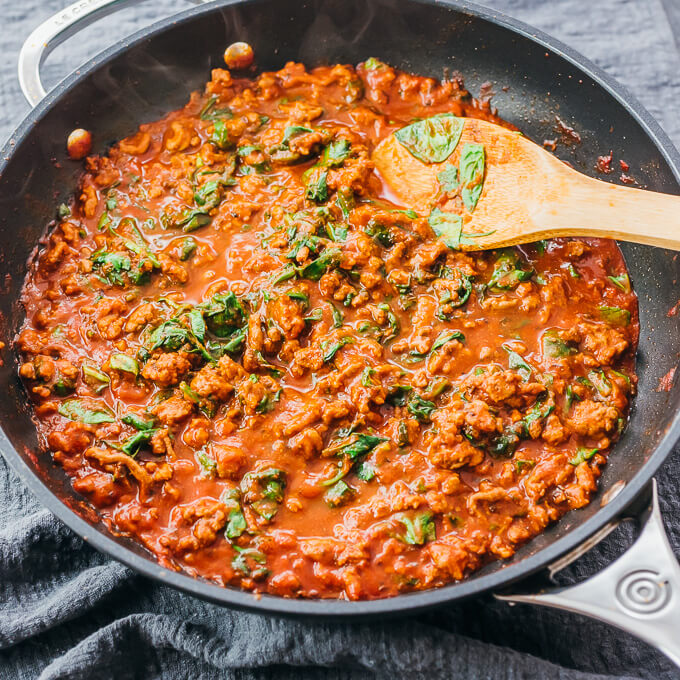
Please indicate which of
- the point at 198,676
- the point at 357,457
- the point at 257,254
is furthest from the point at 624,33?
the point at 198,676

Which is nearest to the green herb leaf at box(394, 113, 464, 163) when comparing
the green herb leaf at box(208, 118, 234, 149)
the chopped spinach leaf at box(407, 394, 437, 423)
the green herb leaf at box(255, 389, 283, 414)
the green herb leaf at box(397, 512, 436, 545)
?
the green herb leaf at box(208, 118, 234, 149)

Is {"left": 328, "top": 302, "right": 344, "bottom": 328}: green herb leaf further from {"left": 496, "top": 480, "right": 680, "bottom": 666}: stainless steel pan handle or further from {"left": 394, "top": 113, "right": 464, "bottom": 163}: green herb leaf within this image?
{"left": 496, "top": 480, "right": 680, "bottom": 666}: stainless steel pan handle

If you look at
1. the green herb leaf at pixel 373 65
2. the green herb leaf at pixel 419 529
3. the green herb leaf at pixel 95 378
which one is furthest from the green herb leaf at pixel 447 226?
the green herb leaf at pixel 95 378

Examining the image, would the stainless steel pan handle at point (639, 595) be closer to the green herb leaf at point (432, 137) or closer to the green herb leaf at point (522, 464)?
the green herb leaf at point (522, 464)

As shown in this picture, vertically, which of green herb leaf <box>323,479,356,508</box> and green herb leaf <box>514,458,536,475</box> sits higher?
green herb leaf <box>323,479,356,508</box>

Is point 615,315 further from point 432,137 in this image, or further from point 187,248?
point 187,248

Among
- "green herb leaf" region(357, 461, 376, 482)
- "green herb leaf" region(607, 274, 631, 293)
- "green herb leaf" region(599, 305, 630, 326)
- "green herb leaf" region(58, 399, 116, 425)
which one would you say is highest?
"green herb leaf" region(58, 399, 116, 425)
